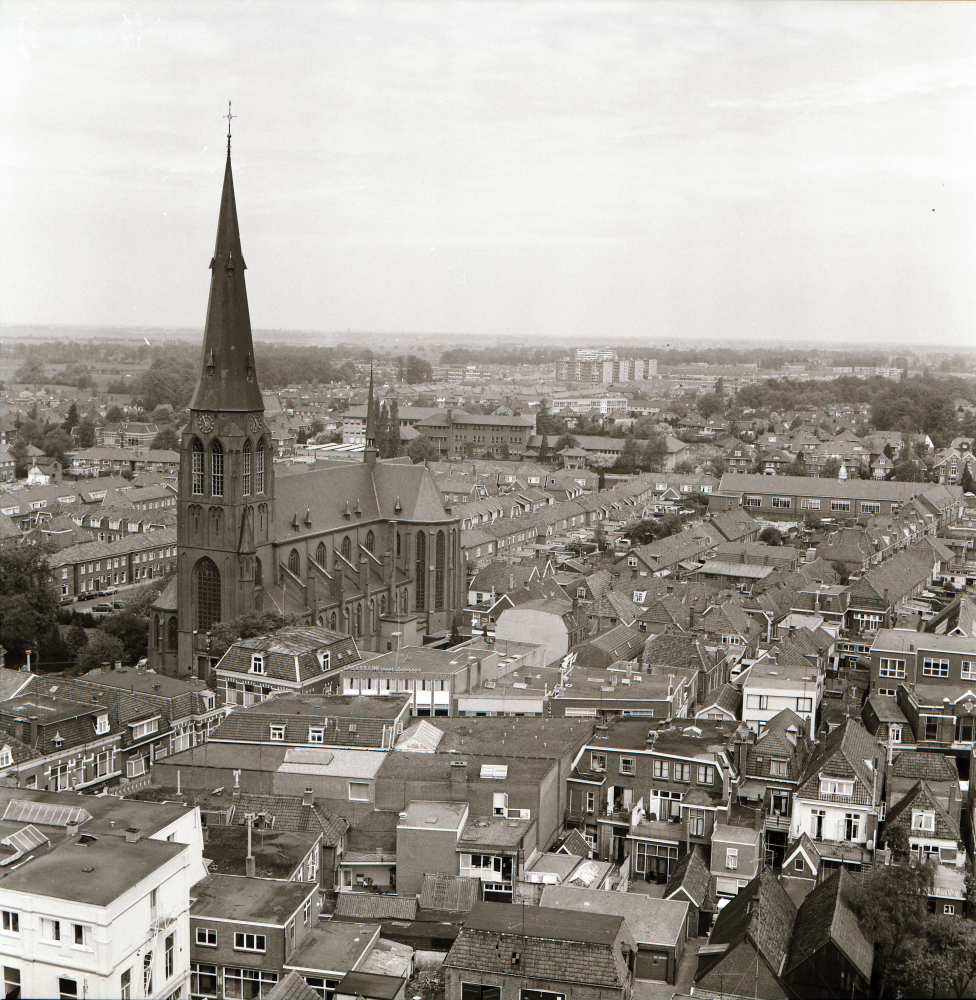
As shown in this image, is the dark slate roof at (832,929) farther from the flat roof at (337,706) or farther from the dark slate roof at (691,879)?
the flat roof at (337,706)

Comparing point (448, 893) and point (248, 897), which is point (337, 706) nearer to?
point (448, 893)

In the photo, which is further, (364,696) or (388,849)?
(364,696)

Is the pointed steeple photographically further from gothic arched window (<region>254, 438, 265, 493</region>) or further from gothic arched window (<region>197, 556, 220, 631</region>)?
gothic arched window (<region>197, 556, 220, 631</region>)

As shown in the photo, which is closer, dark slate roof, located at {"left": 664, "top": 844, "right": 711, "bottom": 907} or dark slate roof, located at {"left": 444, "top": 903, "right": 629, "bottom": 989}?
dark slate roof, located at {"left": 444, "top": 903, "right": 629, "bottom": 989}

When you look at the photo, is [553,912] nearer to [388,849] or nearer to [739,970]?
[739,970]

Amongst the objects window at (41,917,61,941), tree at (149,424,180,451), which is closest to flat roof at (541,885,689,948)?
window at (41,917,61,941)

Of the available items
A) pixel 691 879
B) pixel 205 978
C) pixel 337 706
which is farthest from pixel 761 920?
pixel 337 706

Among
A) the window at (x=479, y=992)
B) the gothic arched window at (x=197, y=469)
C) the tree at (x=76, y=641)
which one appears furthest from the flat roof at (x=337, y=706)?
the tree at (x=76, y=641)

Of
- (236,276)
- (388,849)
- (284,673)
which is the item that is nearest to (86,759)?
(284,673)
